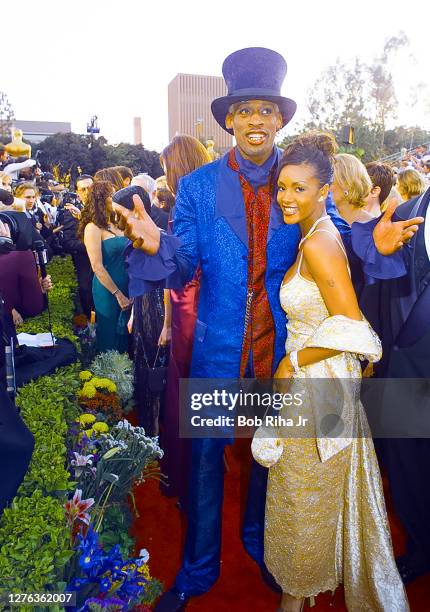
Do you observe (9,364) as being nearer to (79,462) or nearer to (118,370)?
(79,462)

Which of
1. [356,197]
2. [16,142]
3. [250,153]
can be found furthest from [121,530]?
[16,142]

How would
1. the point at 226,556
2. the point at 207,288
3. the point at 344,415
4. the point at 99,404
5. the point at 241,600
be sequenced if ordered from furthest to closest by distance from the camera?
the point at 99,404, the point at 226,556, the point at 241,600, the point at 207,288, the point at 344,415

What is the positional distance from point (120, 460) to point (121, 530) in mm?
353

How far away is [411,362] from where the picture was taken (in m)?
2.41

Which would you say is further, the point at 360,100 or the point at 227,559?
the point at 360,100

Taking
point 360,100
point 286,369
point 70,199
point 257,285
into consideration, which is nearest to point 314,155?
point 257,285

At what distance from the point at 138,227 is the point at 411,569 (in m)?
2.17

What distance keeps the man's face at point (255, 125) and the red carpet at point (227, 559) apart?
54.6 inches

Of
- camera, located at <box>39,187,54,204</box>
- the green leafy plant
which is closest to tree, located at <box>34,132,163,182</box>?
camera, located at <box>39,187,54,204</box>

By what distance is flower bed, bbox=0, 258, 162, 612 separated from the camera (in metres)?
1.72

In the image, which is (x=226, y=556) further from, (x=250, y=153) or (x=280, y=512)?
(x=250, y=153)

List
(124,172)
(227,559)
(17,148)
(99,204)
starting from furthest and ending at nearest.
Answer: (17,148) < (124,172) < (99,204) < (227,559)

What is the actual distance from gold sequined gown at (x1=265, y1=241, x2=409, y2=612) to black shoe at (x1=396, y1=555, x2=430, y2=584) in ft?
1.29

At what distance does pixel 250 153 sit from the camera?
222 cm
